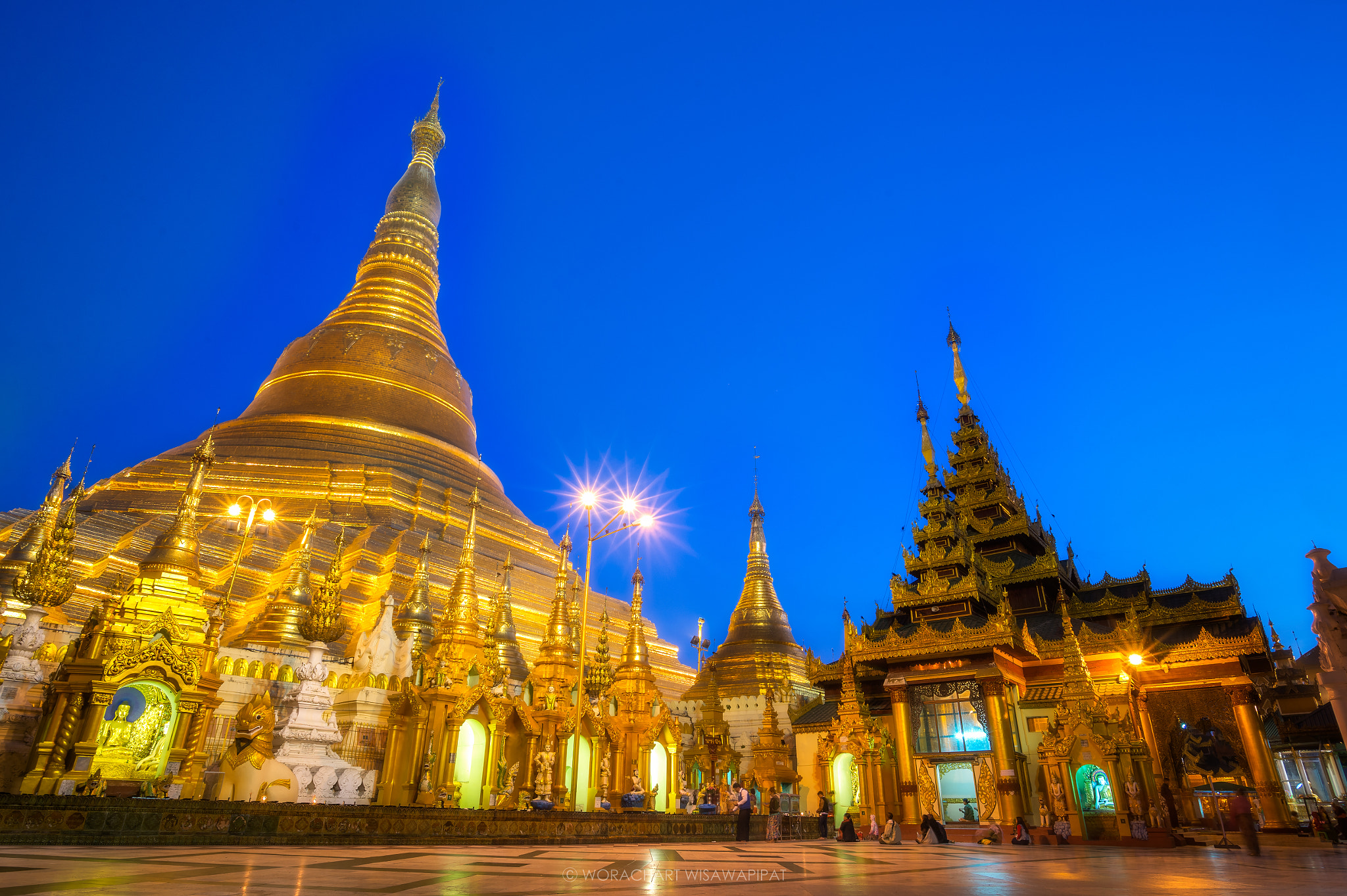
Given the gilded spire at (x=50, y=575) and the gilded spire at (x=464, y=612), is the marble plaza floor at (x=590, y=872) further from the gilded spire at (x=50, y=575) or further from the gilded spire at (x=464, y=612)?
the gilded spire at (x=50, y=575)

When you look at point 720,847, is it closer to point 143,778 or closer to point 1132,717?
point 143,778

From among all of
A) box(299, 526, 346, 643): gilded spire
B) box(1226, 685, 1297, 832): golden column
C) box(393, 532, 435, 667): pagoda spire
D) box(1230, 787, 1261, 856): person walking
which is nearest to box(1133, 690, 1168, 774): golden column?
box(1226, 685, 1297, 832): golden column

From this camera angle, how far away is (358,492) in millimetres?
33750

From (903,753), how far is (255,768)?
1677 centimetres

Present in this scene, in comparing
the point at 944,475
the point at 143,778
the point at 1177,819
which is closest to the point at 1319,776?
the point at 1177,819

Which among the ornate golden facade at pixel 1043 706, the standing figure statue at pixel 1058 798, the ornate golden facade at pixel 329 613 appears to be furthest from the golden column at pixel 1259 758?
the ornate golden facade at pixel 329 613

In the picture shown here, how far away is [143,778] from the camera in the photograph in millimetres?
12891

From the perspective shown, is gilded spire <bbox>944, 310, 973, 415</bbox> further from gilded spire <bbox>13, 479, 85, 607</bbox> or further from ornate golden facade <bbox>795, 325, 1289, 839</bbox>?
gilded spire <bbox>13, 479, 85, 607</bbox>

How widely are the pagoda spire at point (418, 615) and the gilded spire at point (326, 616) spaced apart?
1.96 m

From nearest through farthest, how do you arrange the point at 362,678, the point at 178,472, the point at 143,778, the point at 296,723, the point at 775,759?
the point at 143,778 < the point at 296,723 < the point at 362,678 < the point at 775,759 < the point at 178,472

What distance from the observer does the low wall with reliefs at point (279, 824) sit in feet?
26.2

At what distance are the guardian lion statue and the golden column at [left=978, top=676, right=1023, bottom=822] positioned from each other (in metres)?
16.9

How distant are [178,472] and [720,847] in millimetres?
30939

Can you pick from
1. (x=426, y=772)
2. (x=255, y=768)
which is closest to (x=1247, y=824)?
(x=426, y=772)
